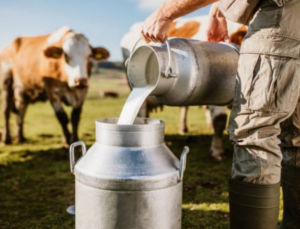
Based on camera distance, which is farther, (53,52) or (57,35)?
(57,35)

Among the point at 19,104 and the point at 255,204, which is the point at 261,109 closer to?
the point at 255,204

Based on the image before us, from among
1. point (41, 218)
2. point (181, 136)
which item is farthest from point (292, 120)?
point (181, 136)

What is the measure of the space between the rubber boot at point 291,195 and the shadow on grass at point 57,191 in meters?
0.46

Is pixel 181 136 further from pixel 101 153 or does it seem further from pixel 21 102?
pixel 101 153

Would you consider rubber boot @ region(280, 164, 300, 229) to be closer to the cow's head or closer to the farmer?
the farmer

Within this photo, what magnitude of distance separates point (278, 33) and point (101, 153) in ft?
3.11

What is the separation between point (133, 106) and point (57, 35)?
5.09 meters

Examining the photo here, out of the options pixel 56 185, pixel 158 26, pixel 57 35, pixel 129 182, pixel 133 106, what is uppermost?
pixel 57 35

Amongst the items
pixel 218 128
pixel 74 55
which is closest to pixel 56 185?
pixel 218 128

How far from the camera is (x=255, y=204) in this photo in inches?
64.6

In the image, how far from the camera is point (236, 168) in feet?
5.55

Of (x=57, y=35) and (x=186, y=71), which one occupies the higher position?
(x=57, y=35)

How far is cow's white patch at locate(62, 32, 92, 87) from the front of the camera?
5.67m

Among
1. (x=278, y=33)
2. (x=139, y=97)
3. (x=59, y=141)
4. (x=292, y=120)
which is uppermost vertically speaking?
(x=278, y=33)
